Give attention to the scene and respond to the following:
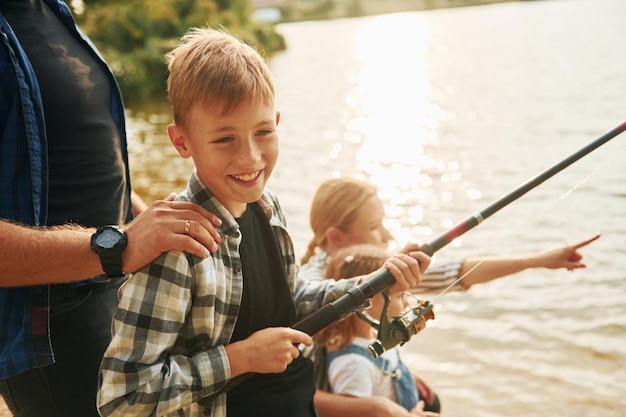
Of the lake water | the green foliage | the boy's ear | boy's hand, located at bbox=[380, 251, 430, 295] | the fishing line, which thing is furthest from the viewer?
the green foliage

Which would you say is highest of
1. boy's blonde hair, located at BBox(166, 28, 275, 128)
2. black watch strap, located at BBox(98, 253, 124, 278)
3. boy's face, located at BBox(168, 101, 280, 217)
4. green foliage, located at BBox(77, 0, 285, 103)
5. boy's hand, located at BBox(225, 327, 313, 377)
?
boy's blonde hair, located at BBox(166, 28, 275, 128)

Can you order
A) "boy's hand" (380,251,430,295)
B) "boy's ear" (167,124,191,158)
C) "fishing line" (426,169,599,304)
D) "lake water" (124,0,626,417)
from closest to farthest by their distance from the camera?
"boy's ear" (167,124,191,158), "boy's hand" (380,251,430,295), "fishing line" (426,169,599,304), "lake water" (124,0,626,417)

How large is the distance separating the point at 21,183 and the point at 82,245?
26 cm

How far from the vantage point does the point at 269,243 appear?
1942 millimetres

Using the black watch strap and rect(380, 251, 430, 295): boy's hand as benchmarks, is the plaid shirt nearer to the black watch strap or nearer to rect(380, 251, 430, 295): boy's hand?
the black watch strap

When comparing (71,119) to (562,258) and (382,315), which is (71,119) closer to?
(382,315)

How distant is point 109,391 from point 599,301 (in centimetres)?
459

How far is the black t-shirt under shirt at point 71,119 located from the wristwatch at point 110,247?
0.30 metres

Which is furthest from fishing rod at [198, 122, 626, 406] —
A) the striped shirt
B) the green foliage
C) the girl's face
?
the green foliage

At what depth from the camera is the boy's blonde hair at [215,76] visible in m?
1.71

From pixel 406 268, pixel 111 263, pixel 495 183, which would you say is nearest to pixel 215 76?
pixel 111 263

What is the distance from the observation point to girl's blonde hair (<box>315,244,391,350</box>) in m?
2.65

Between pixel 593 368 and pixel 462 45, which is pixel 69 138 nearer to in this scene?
pixel 593 368

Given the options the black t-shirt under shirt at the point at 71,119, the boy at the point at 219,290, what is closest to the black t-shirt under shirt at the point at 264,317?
the boy at the point at 219,290
